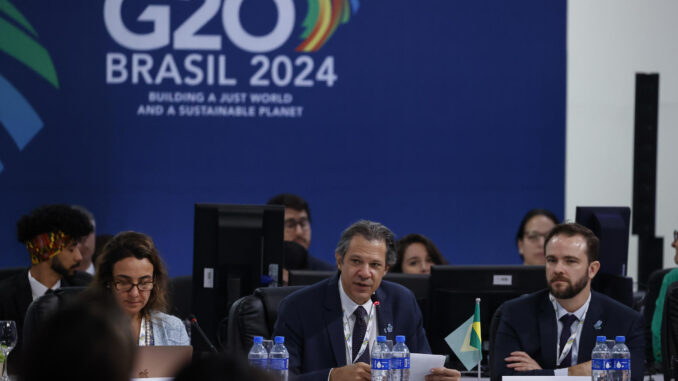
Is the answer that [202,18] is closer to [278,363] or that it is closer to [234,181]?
[234,181]

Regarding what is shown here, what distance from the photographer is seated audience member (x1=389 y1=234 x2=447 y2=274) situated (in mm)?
6238

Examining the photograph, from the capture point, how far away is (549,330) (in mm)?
4102

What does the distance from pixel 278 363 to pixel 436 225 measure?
13.4 feet

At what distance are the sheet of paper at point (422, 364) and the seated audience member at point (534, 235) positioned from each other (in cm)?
315

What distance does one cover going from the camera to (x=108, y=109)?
725cm

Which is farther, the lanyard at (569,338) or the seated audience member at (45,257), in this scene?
the seated audience member at (45,257)

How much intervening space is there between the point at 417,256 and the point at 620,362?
8.50 feet

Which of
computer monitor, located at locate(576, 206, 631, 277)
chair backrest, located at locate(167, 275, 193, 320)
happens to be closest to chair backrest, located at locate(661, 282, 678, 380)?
computer monitor, located at locate(576, 206, 631, 277)

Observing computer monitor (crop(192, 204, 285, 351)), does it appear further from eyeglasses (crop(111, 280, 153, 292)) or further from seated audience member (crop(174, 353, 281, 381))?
seated audience member (crop(174, 353, 281, 381))

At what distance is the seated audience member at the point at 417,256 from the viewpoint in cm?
624

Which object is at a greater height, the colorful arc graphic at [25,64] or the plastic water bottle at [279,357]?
the colorful arc graphic at [25,64]

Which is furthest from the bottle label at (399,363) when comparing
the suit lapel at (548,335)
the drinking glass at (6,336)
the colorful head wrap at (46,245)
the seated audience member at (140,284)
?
the colorful head wrap at (46,245)

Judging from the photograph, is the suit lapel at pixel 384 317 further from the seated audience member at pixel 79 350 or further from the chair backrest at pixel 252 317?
the seated audience member at pixel 79 350

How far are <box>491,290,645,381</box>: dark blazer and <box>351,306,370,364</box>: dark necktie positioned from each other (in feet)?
2.04
